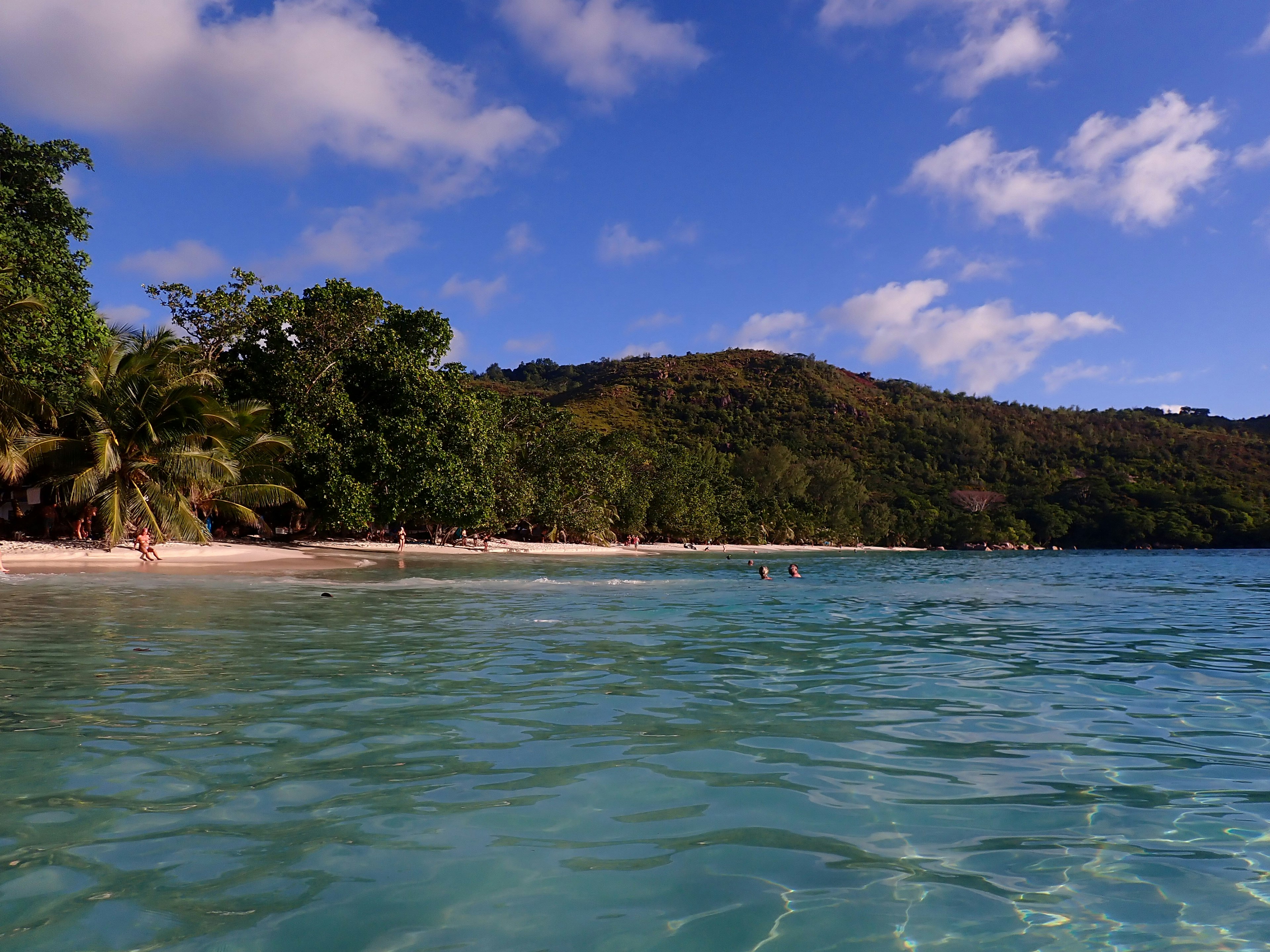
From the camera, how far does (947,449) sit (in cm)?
10675

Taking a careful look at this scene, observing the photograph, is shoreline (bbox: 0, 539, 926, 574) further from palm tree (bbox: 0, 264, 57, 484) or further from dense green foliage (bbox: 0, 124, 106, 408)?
dense green foliage (bbox: 0, 124, 106, 408)

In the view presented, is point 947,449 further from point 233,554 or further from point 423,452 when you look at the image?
point 233,554

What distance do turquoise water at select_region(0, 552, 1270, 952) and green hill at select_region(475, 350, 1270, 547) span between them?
6520cm

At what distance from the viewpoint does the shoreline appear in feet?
77.3

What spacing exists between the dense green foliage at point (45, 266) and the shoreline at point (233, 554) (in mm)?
4930

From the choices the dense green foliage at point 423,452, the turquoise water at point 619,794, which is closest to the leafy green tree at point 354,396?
the dense green foliage at point 423,452

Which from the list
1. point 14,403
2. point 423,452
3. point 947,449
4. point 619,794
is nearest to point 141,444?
point 14,403

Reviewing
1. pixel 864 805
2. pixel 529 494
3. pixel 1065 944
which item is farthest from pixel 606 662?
pixel 529 494

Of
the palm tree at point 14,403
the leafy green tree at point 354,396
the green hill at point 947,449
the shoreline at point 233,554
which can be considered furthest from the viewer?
the green hill at point 947,449

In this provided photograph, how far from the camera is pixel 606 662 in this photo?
9477 mm

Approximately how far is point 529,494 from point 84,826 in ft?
126

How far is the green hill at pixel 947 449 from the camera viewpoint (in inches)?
3351

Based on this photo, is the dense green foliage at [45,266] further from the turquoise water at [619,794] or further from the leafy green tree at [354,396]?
the turquoise water at [619,794]

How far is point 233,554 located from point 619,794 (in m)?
27.2
